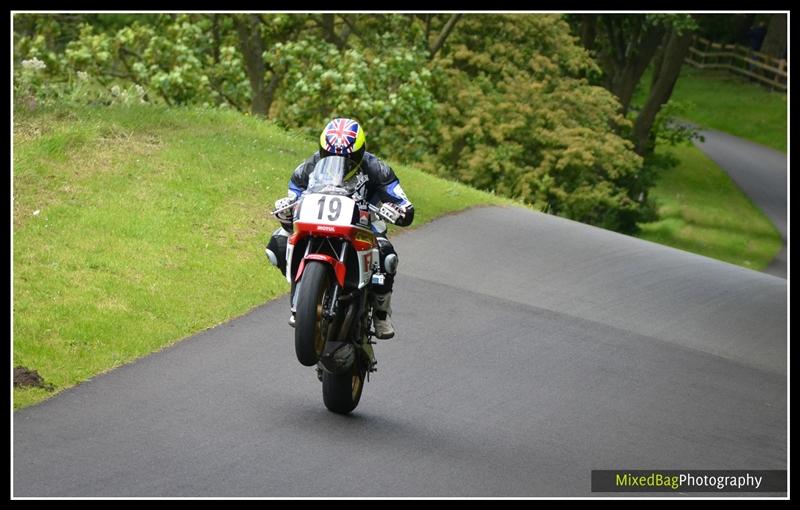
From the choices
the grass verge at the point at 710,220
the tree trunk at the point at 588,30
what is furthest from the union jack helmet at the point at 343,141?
the tree trunk at the point at 588,30

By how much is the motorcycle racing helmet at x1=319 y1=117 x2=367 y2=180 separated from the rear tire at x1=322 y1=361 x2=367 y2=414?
Result: 5.15 ft

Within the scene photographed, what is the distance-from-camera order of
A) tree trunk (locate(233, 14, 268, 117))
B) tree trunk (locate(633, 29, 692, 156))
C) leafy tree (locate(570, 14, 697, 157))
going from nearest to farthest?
tree trunk (locate(233, 14, 268, 117))
leafy tree (locate(570, 14, 697, 157))
tree trunk (locate(633, 29, 692, 156))

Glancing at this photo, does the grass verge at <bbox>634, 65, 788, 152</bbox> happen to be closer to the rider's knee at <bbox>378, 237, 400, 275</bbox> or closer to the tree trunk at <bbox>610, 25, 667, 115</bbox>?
the tree trunk at <bbox>610, 25, 667, 115</bbox>

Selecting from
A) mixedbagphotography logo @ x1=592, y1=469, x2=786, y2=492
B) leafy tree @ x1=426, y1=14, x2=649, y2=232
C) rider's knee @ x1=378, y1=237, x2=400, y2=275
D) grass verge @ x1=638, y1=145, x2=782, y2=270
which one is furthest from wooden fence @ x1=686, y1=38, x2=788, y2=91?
rider's knee @ x1=378, y1=237, x2=400, y2=275

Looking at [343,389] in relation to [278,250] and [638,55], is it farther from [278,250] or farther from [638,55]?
[638,55]

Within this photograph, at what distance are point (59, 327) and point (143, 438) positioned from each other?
2947 mm

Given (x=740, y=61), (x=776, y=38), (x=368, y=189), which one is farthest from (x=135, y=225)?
(x=740, y=61)

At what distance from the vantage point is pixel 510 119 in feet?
94.0

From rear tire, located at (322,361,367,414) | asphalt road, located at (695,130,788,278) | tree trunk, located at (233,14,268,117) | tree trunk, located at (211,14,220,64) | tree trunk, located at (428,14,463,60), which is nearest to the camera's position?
rear tire, located at (322,361,367,414)

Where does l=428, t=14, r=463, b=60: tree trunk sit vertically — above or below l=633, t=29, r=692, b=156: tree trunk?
above

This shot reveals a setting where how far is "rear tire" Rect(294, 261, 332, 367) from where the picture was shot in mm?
8758

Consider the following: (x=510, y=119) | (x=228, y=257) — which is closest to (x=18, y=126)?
(x=228, y=257)
